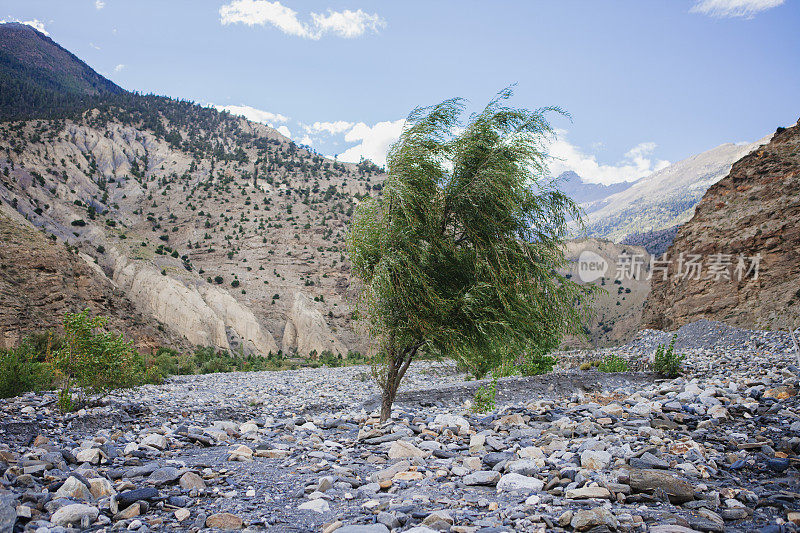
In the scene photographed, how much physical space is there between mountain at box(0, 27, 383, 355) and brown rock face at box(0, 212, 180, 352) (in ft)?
1.67

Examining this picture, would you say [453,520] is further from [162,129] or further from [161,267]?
[162,129]

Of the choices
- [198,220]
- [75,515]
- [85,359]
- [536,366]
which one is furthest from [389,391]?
[198,220]

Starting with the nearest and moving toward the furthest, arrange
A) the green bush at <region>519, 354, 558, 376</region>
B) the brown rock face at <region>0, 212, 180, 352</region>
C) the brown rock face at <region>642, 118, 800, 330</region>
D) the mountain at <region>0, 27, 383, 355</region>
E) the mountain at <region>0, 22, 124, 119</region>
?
the green bush at <region>519, 354, 558, 376</region>, the brown rock face at <region>0, 212, 180, 352</region>, the brown rock face at <region>642, 118, 800, 330</region>, the mountain at <region>0, 27, 383, 355</region>, the mountain at <region>0, 22, 124, 119</region>

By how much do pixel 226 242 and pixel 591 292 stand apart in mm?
49446

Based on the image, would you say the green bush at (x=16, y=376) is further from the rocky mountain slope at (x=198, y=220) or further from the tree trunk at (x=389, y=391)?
the rocky mountain slope at (x=198, y=220)

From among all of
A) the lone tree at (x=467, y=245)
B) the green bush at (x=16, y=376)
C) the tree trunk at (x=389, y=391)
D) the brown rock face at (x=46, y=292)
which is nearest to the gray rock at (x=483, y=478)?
the lone tree at (x=467, y=245)

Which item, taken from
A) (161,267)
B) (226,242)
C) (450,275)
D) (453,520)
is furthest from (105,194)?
(453,520)

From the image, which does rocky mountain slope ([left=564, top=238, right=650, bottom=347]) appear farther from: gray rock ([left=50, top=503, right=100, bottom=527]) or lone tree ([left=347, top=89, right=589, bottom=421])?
gray rock ([left=50, top=503, right=100, bottom=527])

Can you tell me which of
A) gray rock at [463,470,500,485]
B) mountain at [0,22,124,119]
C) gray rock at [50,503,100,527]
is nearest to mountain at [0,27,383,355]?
mountain at [0,22,124,119]

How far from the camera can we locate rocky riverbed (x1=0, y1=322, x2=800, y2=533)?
13.5 ft

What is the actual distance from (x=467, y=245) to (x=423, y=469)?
15.7 ft

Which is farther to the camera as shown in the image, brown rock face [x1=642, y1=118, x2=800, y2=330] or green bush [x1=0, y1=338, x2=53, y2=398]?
brown rock face [x1=642, y1=118, x2=800, y2=330]

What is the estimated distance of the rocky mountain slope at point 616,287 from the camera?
2435 inches

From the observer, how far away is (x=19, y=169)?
4519 cm
